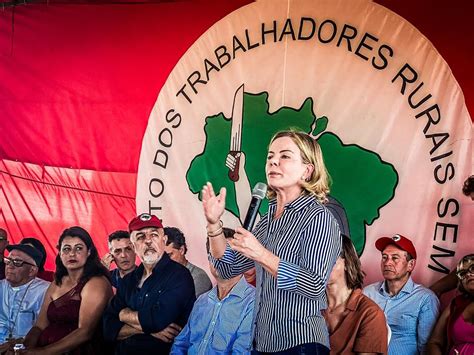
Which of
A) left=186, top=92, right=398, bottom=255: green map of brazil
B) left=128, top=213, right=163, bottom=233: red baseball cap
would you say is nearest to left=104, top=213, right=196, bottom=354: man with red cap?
left=128, top=213, right=163, bottom=233: red baseball cap

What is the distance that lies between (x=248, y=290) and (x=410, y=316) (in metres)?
0.89

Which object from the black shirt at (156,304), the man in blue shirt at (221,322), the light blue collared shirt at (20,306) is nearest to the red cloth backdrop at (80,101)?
the light blue collared shirt at (20,306)

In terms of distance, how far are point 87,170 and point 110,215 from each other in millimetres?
373

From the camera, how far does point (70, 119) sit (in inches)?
213

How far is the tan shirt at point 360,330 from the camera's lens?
3684 millimetres

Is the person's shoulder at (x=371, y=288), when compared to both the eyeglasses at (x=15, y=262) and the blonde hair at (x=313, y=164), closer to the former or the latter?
the blonde hair at (x=313, y=164)

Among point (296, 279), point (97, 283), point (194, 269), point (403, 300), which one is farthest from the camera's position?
point (97, 283)

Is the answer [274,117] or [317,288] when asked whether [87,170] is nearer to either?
[274,117]

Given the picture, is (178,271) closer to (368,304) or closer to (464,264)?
(368,304)

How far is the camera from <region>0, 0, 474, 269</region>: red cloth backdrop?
5.07 metres

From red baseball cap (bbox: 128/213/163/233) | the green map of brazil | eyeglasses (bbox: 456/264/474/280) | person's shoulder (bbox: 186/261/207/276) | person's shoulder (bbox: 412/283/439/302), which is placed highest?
the green map of brazil

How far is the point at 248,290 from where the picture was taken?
4371mm

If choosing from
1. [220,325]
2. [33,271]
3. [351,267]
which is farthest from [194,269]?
[33,271]

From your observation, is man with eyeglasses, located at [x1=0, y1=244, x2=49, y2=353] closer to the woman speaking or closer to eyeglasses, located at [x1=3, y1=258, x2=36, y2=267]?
eyeglasses, located at [x1=3, y1=258, x2=36, y2=267]
